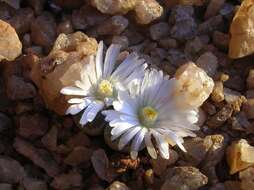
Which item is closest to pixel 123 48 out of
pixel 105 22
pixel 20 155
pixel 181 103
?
pixel 105 22

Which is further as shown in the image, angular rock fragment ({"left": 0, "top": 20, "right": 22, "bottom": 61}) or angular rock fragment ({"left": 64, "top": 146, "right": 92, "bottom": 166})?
angular rock fragment ({"left": 0, "top": 20, "right": 22, "bottom": 61})

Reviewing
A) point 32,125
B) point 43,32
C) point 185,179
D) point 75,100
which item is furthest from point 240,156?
point 43,32

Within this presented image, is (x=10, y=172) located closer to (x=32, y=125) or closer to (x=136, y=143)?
(x=32, y=125)

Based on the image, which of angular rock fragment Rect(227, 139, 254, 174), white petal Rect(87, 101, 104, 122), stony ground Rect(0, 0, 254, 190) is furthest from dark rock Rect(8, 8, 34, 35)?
angular rock fragment Rect(227, 139, 254, 174)

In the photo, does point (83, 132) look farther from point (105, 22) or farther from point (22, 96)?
point (105, 22)

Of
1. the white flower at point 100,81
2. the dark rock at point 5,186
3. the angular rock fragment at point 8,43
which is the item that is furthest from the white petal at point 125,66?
the dark rock at point 5,186

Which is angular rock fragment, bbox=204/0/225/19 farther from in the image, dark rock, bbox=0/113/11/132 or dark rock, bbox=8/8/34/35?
dark rock, bbox=0/113/11/132
